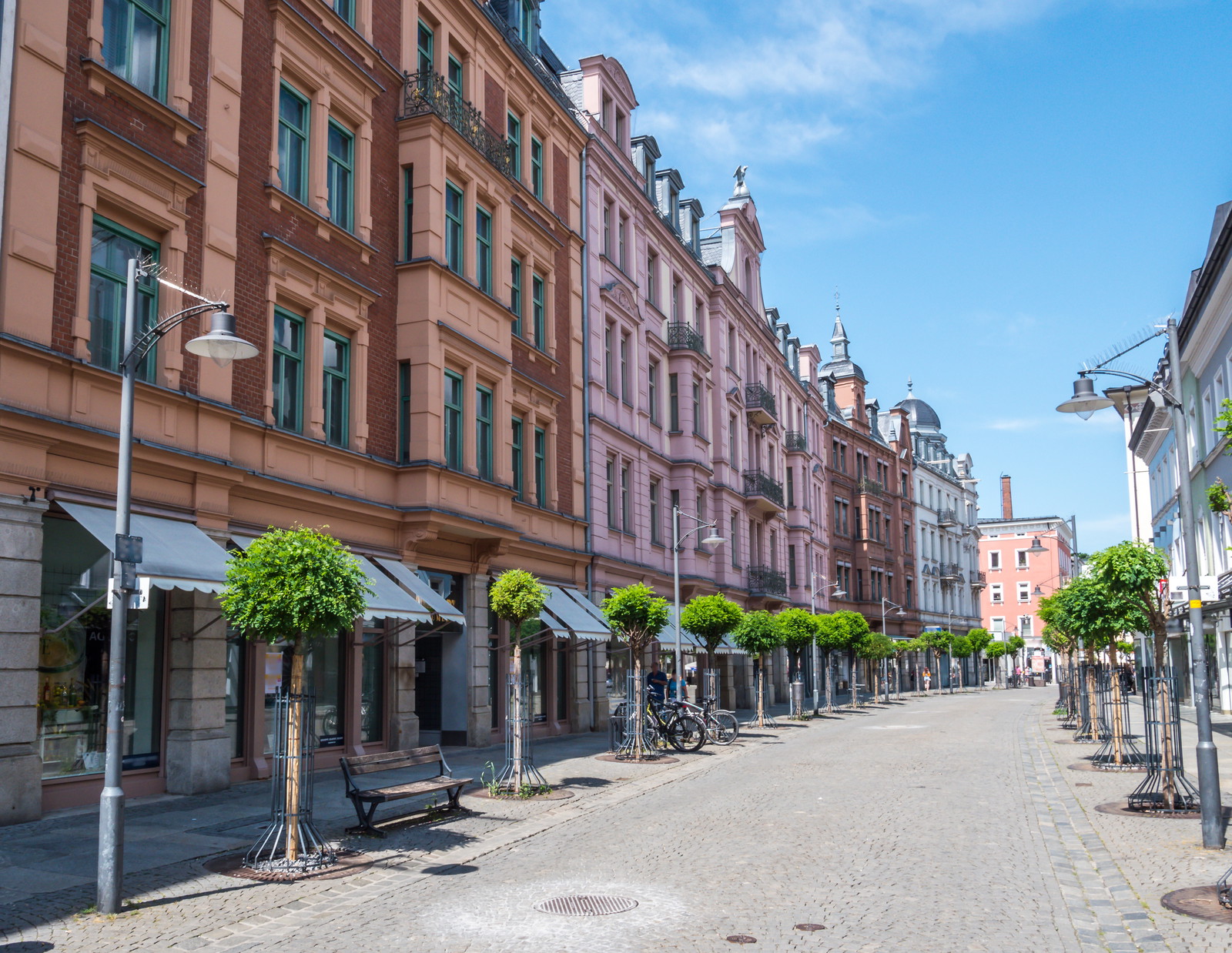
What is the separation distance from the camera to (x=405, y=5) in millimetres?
22281

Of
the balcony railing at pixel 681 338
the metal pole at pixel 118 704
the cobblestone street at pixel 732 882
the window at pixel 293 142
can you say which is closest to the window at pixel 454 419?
the window at pixel 293 142

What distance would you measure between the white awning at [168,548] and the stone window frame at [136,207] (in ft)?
6.29

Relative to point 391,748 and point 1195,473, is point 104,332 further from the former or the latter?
point 1195,473

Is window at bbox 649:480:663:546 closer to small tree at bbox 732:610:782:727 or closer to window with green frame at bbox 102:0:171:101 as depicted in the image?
small tree at bbox 732:610:782:727

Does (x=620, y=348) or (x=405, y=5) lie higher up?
(x=405, y=5)

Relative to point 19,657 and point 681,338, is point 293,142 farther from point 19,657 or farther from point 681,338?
point 681,338

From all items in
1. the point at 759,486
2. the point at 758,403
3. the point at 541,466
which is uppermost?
the point at 758,403

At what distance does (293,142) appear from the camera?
62.9ft

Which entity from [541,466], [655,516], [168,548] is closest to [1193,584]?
[168,548]

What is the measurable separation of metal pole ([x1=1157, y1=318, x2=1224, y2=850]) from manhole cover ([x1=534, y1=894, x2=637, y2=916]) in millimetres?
6220

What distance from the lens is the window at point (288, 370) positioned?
717 inches

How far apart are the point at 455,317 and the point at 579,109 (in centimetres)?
1346

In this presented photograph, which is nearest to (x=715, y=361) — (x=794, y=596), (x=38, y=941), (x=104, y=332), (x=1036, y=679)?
(x=794, y=596)

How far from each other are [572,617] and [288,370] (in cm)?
969
